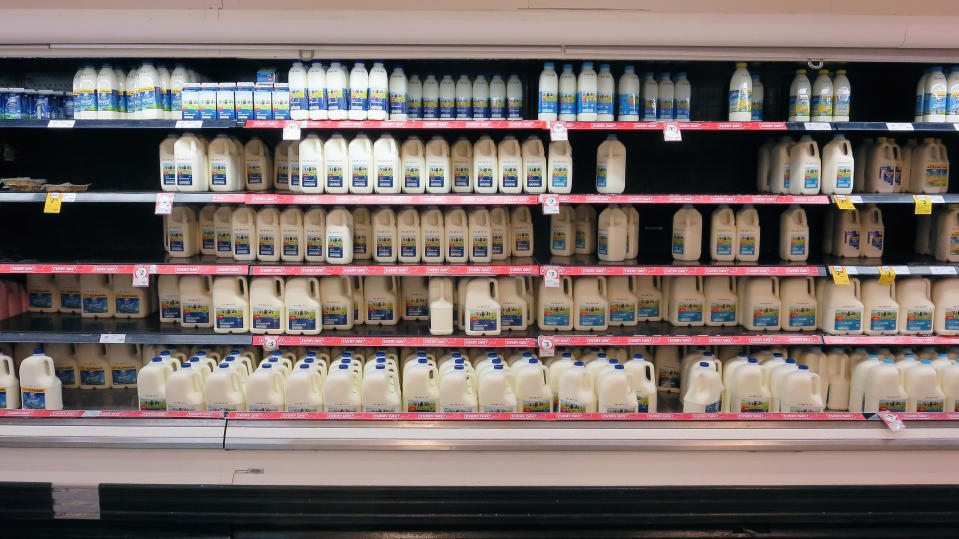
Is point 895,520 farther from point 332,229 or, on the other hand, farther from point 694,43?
point 332,229

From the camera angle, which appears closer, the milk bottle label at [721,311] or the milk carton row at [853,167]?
the milk carton row at [853,167]

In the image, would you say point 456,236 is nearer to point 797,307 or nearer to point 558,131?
point 558,131

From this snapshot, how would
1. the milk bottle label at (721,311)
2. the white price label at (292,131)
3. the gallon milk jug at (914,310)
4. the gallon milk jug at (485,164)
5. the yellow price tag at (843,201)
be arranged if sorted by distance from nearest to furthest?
1. the white price label at (292,131)
2. the yellow price tag at (843,201)
3. the gallon milk jug at (485,164)
4. the gallon milk jug at (914,310)
5. the milk bottle label at (721,311)

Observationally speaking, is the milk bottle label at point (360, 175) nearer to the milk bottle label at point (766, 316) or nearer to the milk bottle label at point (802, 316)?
the milk bottle label at point (766, 316)

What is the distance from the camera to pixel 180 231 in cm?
354

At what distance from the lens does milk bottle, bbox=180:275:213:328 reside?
3.51 metres

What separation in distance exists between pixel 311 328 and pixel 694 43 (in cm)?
212

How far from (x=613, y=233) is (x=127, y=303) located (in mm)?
2429

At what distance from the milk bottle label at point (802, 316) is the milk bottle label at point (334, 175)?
7.26 feet

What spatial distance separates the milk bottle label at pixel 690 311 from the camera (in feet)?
11.7

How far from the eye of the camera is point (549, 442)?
3135 mm

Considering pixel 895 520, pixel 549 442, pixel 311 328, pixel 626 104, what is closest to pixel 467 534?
pixel 549 442

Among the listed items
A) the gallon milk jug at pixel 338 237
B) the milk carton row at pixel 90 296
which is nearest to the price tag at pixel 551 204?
the gallon milk jug at pixel 338 237

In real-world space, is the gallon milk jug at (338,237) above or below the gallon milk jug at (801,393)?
above
